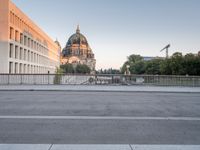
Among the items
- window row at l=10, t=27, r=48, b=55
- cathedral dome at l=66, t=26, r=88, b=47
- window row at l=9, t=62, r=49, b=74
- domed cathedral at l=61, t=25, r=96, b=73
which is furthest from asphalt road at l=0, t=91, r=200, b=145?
cathedral dome at l=66, t=26, r=88, b=47

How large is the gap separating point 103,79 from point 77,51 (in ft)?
477

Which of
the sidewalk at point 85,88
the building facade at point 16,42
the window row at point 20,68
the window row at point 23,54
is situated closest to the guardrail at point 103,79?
the sidewalk at point 85,88

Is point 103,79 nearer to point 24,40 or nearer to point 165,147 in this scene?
point 165,147

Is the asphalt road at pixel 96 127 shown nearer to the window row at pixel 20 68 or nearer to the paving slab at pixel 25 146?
the paving slab at pixel 25 146

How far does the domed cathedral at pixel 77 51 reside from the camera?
160875 millimetres

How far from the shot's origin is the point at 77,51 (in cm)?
16538

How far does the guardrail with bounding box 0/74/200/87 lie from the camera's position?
2180 centimetres

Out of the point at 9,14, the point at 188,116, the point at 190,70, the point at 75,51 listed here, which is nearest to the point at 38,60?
the point at 9,14

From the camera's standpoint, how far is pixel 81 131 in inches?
239

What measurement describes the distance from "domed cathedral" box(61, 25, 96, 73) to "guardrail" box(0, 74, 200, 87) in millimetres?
135566

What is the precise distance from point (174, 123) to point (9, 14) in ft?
133

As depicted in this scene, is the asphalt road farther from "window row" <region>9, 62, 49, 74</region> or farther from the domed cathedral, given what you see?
the domed cathedral

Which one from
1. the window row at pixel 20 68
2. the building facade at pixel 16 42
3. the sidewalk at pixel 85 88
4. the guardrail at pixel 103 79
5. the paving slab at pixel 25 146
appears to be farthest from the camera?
the window row at pixel 20 68

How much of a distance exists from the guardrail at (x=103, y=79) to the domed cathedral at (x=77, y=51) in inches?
5337
